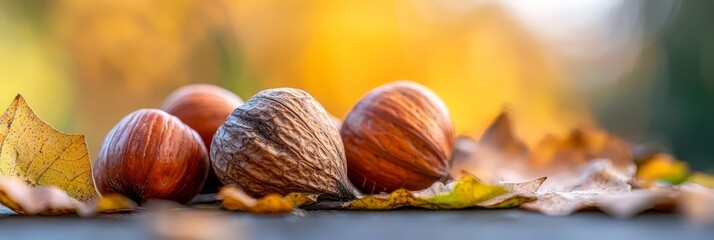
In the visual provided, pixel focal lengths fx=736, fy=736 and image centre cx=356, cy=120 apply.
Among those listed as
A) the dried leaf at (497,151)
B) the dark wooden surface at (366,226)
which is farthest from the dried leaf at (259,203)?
the dried leaf at (497,151)

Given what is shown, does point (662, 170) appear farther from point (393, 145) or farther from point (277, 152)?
point (277, 152)

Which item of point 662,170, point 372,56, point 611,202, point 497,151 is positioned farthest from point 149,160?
point 372,56

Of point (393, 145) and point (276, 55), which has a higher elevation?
point (276, 55)

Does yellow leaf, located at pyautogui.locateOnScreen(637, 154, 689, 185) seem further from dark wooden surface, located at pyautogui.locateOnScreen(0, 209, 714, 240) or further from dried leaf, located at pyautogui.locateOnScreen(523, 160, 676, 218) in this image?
dark wooden surface, located at pyautogui.locateOnScreen(0, 209, 714, 240)

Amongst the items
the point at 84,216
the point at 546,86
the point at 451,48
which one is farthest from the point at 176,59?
the point at 84,216

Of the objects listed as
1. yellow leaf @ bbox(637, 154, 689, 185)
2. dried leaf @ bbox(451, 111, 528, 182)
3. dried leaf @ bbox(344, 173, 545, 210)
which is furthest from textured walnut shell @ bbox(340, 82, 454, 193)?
yellow leaf @ bbox(637, 154, 689, 185)

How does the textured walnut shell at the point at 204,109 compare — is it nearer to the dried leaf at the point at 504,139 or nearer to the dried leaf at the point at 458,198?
the dried leaf at the point at 458,198
